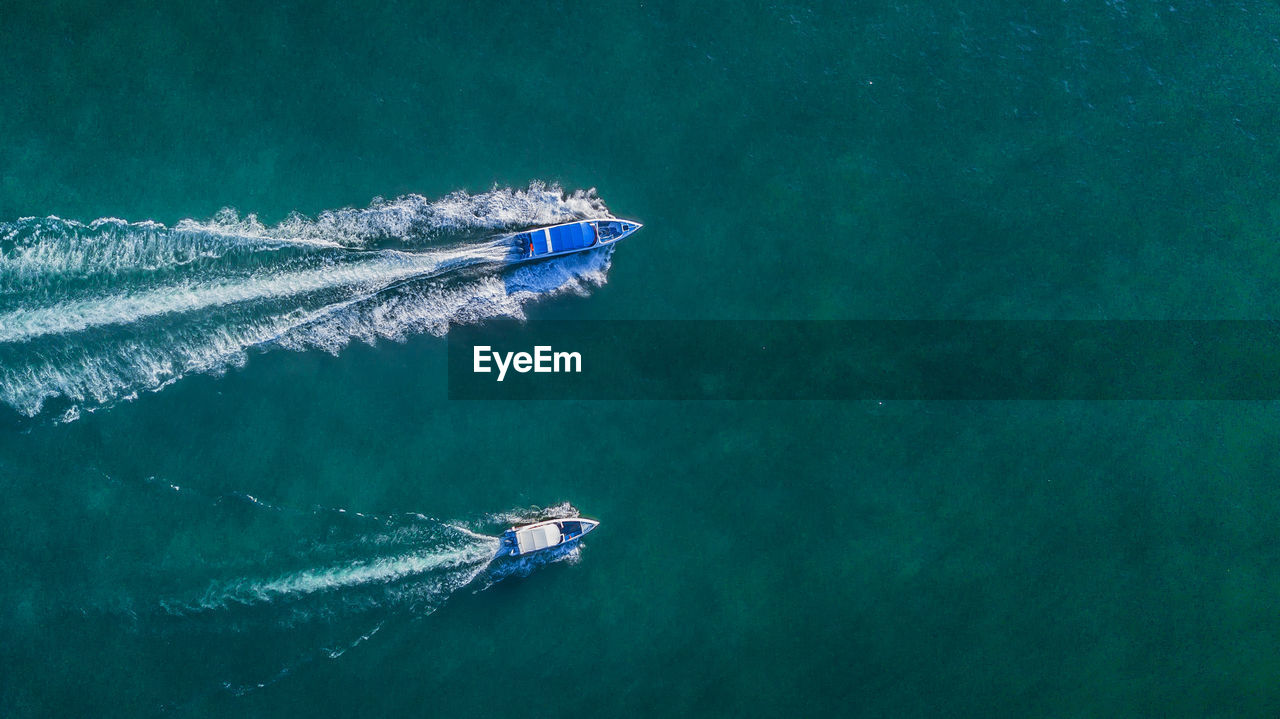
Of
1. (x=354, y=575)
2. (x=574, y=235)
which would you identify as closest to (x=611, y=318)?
(x=574, y=235)

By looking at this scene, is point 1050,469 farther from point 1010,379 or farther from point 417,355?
point 417,355

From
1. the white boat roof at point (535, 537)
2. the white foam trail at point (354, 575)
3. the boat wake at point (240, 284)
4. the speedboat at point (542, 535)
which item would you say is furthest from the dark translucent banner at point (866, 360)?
the white foam trail at point (354, 575)

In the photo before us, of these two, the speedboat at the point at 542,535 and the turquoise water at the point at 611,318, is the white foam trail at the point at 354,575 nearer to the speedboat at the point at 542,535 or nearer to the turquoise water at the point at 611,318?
the turquoise water at the point at 611,318

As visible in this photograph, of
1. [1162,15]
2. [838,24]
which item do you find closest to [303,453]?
[838,24]

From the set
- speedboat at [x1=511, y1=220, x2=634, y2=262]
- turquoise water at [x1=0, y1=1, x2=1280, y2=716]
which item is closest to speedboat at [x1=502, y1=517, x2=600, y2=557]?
turquoise water at [x1=0, y1=1, x2=1280, y2=716]
